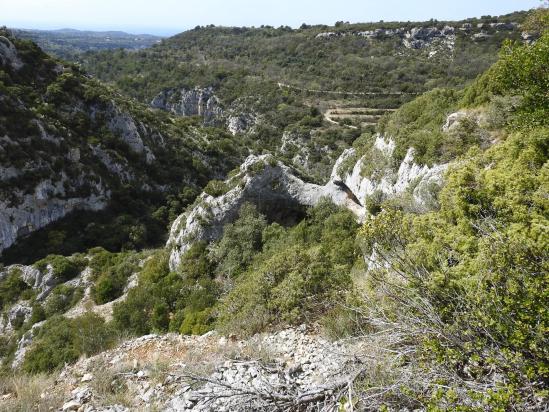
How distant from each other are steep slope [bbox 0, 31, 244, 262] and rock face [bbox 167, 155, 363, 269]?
18.7 metres

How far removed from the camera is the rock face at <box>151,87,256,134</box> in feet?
259

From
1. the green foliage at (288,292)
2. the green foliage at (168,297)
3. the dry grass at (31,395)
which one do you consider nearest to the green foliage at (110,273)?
the green foliage at (168,297)

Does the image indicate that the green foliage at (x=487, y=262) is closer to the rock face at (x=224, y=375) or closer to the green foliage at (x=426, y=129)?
the rock face at (x=224, y=375)

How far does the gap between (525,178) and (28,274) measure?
3206cm

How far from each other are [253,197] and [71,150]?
25542mm

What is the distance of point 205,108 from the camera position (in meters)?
89.8

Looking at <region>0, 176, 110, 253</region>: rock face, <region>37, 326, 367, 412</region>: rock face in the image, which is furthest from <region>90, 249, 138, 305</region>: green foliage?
<region>37, 326, 367, 412</region>: rock face

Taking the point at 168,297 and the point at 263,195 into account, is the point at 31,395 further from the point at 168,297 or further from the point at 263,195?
the point at 263,195

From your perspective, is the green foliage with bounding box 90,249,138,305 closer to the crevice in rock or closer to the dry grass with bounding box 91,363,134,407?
the crevice in rock

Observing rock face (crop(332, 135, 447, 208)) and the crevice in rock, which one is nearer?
rock face (crop(332, 135, 447, 208))

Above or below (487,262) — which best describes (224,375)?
below

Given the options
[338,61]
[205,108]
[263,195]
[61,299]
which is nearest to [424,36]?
[338,61]

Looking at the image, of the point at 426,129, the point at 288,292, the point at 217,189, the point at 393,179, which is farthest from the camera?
the point at 217,189

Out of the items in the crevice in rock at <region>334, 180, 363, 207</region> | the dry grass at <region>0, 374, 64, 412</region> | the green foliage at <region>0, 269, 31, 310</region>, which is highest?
the crevice in rock at <region>334, 180, 363, 207</region>
